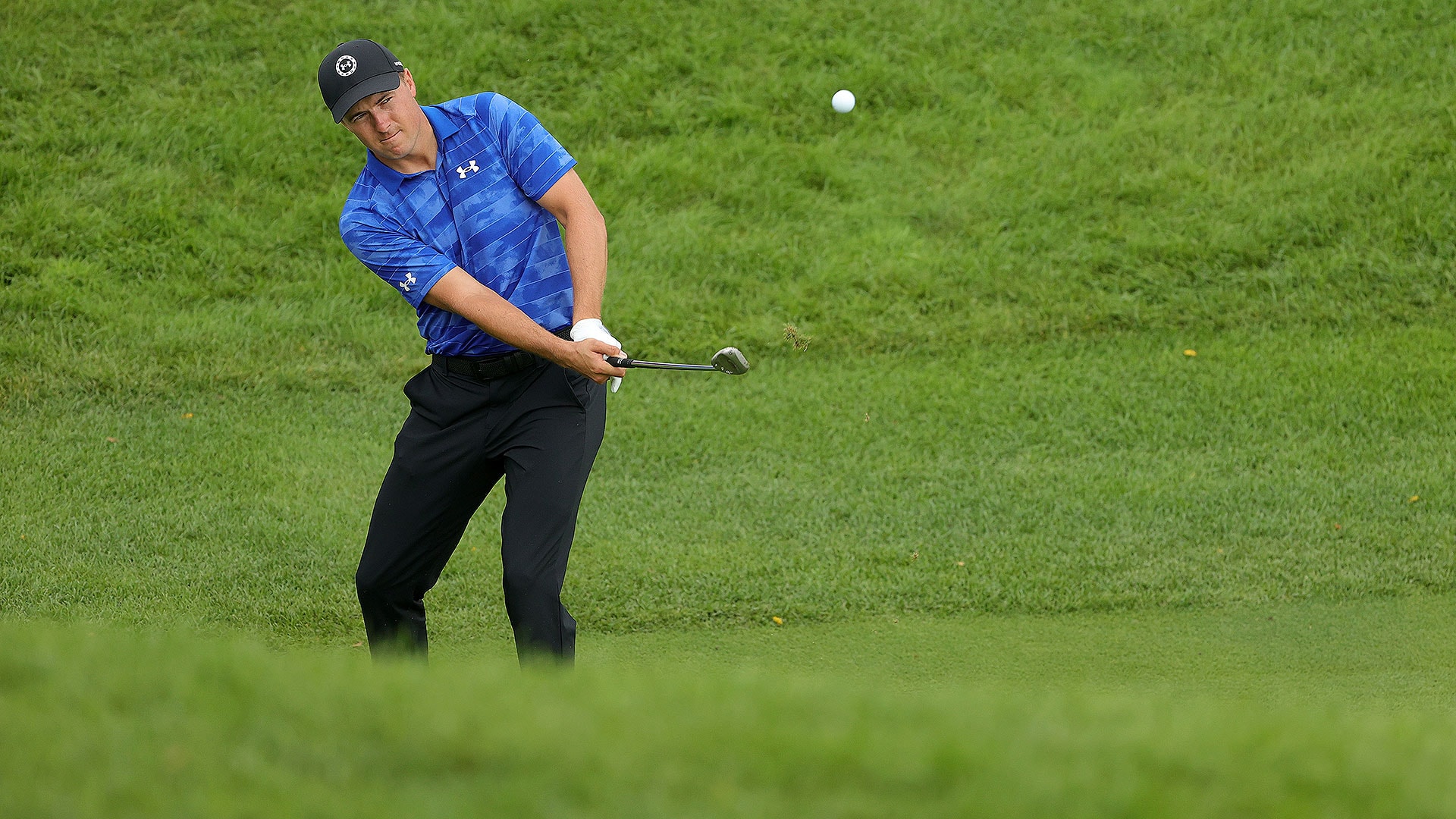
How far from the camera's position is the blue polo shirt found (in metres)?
4.25

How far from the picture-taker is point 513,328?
4004 millimetres

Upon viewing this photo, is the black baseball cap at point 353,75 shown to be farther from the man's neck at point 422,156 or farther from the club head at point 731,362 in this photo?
the club head at point 731,362

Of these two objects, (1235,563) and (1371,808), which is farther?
(1235,563)

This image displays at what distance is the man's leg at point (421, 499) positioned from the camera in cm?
427

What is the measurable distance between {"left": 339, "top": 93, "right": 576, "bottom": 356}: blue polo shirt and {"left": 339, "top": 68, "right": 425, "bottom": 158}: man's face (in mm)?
90

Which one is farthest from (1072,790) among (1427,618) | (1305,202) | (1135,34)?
(1135,34)

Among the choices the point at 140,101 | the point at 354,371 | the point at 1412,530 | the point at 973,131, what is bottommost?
the point at 1412,530

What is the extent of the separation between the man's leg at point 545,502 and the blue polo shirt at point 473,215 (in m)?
0.24

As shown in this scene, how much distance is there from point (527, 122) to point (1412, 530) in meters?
4.61

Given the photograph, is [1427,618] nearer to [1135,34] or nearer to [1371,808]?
[1371,808]

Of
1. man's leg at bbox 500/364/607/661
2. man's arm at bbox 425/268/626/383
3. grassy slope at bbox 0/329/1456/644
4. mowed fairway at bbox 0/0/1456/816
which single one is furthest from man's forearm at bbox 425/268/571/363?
grassy slope at bbox 0/329/1456/644

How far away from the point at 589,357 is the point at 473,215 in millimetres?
650

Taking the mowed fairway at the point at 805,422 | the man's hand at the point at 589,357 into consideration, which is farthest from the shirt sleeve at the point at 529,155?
the mowed fairway at the point at 805,422

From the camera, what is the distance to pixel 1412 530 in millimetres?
6309
